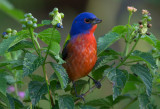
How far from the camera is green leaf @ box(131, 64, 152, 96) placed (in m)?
2.22

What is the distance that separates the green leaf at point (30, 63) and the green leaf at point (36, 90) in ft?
0.76

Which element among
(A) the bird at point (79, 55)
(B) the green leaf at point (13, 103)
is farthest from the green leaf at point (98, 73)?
(B) the green leaf at point (13, 103)

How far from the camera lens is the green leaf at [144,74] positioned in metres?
2.22

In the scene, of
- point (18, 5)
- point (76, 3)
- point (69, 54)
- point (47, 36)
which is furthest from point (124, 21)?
point (47, 36)

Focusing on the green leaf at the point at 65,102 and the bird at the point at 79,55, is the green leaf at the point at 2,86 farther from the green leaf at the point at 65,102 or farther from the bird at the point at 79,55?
the bird at the point at 79,55

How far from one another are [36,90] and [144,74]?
2.46 feet

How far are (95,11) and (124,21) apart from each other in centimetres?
112

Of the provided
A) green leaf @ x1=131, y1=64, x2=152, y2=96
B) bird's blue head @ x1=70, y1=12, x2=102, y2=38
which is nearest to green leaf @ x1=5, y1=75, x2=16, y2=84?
bird's blue head @ x1=70, y1=12, x2=102, y2=38

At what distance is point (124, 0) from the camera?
916 centimetres

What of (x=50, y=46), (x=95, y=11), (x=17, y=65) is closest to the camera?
(x=50, y=46)

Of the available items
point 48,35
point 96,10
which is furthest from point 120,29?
point 96,10

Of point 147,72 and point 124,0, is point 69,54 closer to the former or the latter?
point 147,72

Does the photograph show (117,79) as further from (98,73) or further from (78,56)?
(78,56)

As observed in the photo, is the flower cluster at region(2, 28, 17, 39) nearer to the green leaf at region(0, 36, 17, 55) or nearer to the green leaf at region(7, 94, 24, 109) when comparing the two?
the green leaf at region(0, 36, 17, 55)
